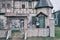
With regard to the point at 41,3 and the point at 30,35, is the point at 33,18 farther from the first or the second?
the point at 30,35

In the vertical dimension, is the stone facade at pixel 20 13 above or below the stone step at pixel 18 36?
above

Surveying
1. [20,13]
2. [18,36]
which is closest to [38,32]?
[18,36]

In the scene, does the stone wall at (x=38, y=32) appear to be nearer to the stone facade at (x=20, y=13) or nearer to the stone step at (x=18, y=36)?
the stone step at (x=18, y=36)

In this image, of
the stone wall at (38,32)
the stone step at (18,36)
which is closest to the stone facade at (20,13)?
the stone wall at (38,32)

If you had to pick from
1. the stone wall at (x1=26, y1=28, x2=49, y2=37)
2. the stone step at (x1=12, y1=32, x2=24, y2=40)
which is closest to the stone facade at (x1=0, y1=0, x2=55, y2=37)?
the stone wall at (x1=26, y1=28, x2=49, y2=37)

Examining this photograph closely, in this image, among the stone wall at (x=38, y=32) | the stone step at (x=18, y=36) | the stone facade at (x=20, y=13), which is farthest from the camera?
the stone facade at (x=20, y=13)

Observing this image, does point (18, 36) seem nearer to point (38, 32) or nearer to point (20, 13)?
point (38, 32)

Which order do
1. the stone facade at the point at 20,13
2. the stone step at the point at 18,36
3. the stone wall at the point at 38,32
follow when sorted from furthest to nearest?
the stone facade at the point at 20,13 → the stone wall at the point at 38,32 → the stone step at the point at 18,36

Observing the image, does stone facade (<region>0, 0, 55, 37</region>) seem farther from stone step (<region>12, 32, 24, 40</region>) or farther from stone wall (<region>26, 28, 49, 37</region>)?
stone step (<region>12, 32, 24, 40</region>)

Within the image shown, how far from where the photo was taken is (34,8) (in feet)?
136

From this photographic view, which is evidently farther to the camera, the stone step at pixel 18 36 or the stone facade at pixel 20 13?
the stone facade at pixel 20 13

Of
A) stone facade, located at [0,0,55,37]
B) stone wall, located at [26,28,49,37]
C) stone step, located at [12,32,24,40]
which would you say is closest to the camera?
stone step, located at [12,32,24,40]

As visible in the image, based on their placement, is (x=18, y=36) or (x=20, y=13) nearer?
(x=18, y=36)

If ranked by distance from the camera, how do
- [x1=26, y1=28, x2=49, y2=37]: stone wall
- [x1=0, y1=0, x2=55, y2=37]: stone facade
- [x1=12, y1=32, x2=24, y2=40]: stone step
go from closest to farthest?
[x1=12, y1=32, x2=24, y2=40]: stone step, [x1=26, y1=28, x2=49, y2=37]: stone wall, [x1=0, y1=0, x2=55, y2=37]: stone facade
